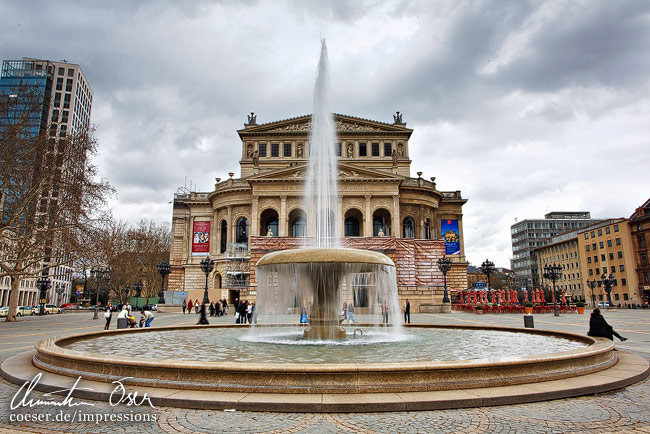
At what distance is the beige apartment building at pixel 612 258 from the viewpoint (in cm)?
6091

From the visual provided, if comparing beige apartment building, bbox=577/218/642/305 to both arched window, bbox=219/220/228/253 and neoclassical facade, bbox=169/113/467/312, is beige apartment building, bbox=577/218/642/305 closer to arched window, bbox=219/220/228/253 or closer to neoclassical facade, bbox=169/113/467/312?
neoclassical facade, bbox=169/113/467/312

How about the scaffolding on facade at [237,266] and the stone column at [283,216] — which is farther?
the stone column at [283,216]

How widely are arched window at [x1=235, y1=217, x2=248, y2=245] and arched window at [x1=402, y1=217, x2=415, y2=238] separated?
17.9 m

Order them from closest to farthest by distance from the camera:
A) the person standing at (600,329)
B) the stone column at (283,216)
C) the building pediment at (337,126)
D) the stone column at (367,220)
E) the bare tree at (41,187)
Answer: the person standing at (600,329), the bare tree at (41,187), the stone column at (367,220), the stone column at (283,216), the building pediment at (337,126)

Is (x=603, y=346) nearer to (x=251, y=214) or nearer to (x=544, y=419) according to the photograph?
(x=544, y=419)

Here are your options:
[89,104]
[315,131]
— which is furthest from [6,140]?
[89,104]

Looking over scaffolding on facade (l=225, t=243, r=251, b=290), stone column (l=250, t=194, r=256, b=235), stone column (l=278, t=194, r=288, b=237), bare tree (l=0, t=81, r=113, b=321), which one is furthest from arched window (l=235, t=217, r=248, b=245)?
bare tree (l=0, t=81, r=113, b=321)

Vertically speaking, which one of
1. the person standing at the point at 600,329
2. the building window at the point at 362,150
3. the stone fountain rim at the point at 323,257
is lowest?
the person standing at the point at 600,329

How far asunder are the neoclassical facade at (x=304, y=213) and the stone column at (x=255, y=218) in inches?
4.3

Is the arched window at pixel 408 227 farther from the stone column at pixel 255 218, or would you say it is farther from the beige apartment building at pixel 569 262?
the beige apartment building at pixel 569 262

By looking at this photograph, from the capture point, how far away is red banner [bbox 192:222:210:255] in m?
50.2

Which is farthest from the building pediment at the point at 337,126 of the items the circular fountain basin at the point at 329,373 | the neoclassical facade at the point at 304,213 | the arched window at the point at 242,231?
the circular fountain basin at the point at 329,373

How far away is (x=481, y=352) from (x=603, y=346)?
2033 mm

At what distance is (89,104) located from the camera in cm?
9988
